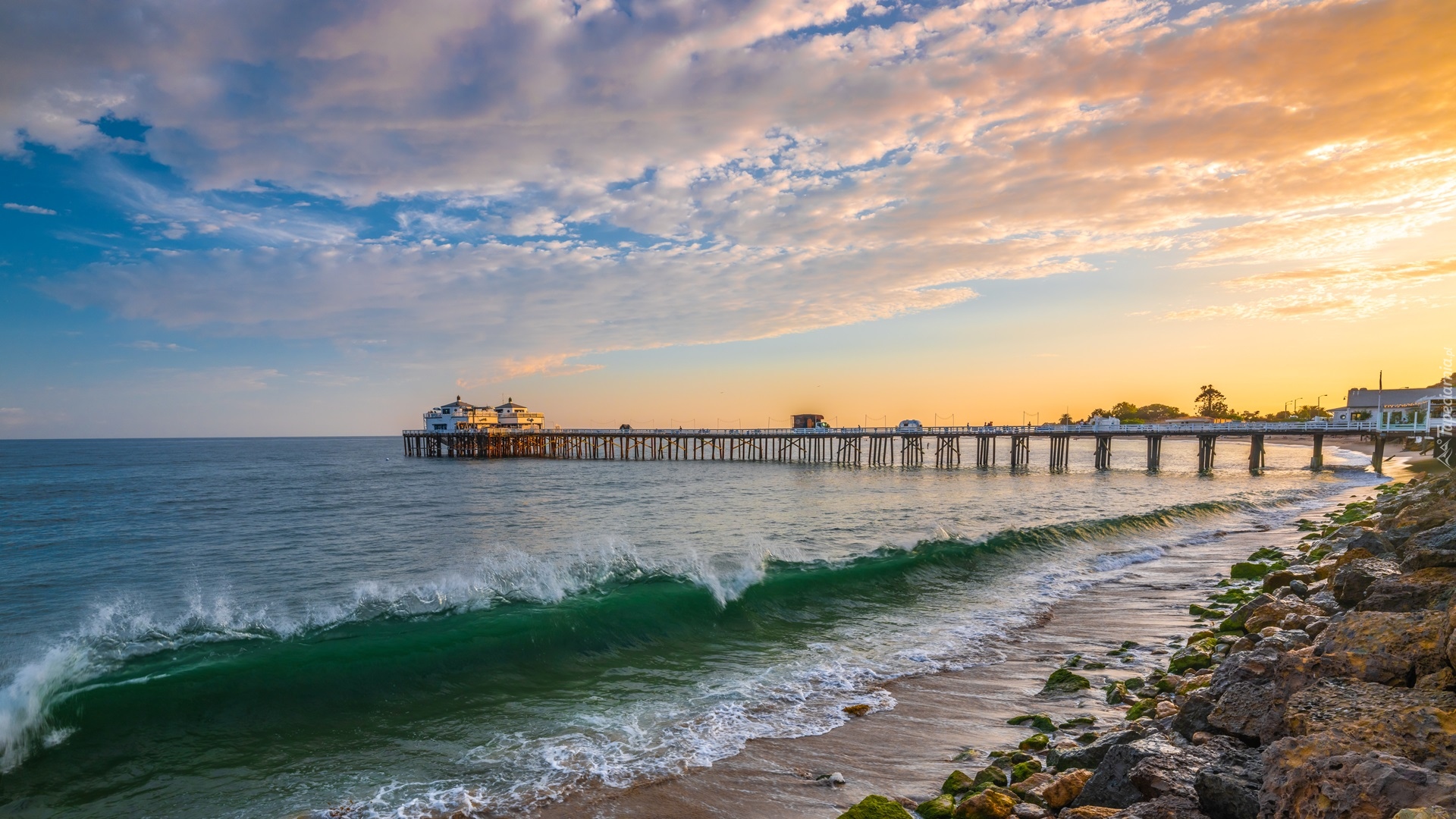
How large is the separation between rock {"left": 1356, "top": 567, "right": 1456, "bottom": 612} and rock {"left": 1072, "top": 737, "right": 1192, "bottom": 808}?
3.55 m

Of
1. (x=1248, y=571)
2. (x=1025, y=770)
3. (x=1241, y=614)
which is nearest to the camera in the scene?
(x=1025, y=770)

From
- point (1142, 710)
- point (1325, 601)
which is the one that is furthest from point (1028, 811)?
point (1325, 601)

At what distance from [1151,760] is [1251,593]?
450 inches

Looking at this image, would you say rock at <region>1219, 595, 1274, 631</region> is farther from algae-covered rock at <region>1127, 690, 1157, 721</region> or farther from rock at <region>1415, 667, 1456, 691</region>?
rock at <region>1415, 667, 1456, 691</region>

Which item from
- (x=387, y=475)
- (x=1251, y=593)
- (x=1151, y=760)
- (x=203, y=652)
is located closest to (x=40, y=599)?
(x=203, y=652)

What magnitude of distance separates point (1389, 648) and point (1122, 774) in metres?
2.20

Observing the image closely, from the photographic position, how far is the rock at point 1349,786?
305 cm

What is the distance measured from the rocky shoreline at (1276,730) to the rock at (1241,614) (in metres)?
0.54

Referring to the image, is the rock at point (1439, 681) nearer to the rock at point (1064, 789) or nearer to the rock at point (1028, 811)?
the rock at point (1064, 789)

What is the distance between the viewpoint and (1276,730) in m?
5.11

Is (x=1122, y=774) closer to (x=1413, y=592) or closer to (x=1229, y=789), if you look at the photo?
(x=1229, y=789)

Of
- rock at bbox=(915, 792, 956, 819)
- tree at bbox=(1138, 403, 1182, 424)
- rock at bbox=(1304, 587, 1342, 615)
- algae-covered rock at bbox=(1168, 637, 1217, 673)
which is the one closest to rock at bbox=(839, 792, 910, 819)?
rock at bbox=(915, 792, 956, 819)

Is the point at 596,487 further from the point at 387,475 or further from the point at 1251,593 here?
the point at 1251,593

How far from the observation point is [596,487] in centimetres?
4697
